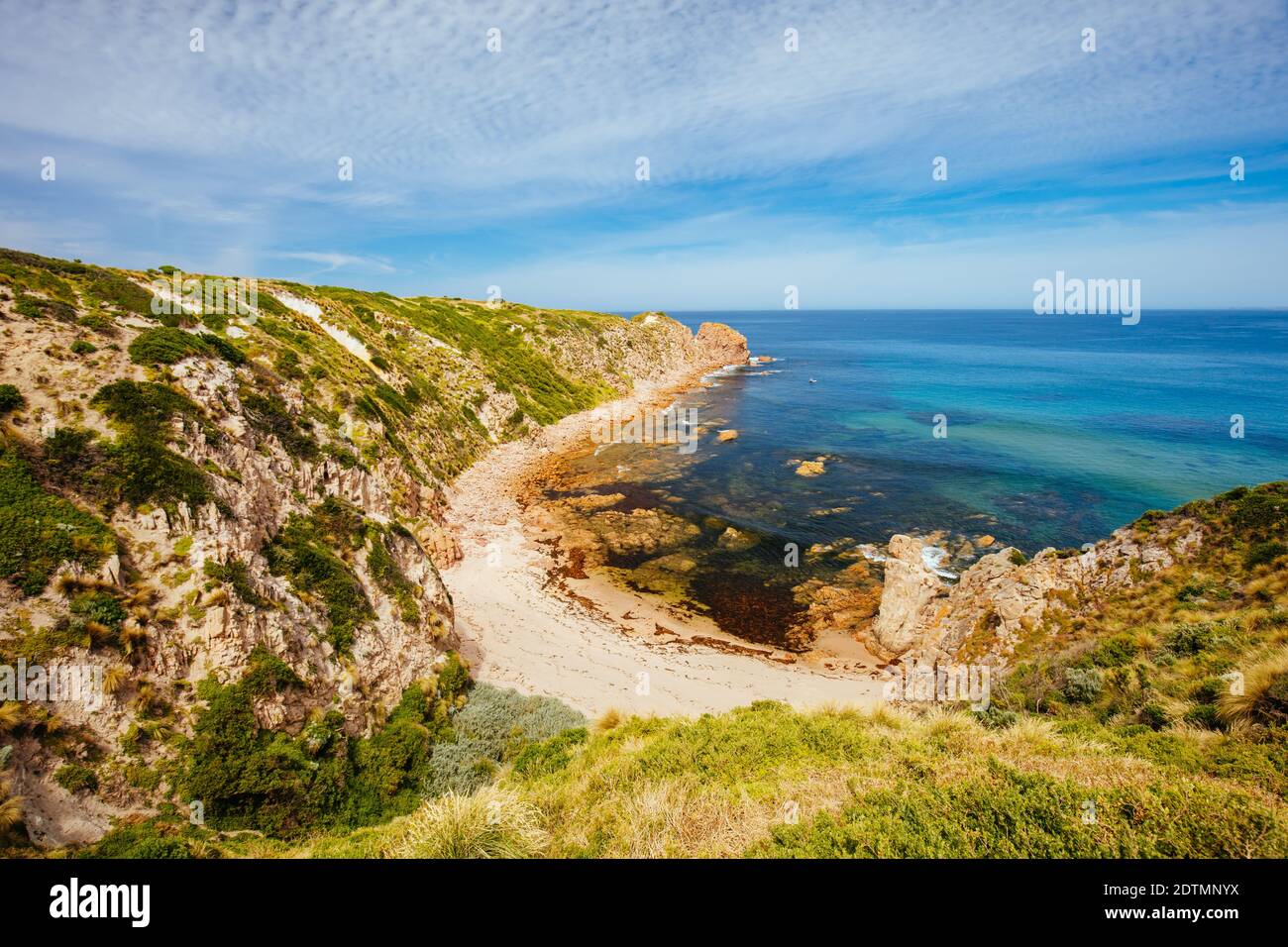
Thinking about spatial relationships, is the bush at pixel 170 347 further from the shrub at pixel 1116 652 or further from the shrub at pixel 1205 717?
the shrub at pixel 1116 652

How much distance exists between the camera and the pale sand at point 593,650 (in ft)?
68.7

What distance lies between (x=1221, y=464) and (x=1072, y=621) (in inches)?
1910

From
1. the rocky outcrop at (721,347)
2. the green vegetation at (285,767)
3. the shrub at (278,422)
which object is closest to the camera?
the green vegetation at (285,767)

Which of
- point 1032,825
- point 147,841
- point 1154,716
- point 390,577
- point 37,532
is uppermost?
point 37,532

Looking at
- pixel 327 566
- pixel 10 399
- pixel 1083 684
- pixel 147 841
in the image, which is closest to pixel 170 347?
pixel 10 399

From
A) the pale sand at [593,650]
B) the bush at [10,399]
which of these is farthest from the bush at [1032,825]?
the bush at [10,399]

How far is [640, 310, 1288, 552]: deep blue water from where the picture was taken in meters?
39.6

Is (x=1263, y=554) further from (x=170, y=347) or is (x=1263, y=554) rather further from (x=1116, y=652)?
(x=170, y=347)

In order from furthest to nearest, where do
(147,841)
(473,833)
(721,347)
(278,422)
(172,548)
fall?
(721,347) < (278,422) < (172,548) < (147,841) < (473,833)

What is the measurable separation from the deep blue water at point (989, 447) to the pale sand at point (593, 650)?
14.1m

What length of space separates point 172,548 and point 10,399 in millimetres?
5715

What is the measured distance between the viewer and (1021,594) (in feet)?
64.3
